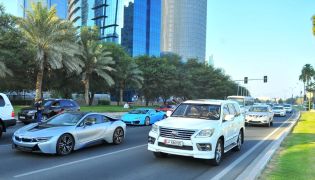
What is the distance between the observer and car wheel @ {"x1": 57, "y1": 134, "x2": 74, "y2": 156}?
1112 cm

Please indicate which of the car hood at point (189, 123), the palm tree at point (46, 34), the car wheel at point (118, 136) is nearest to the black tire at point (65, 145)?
the car wheel at point (118, 136)

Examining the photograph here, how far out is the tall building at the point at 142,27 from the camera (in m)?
123

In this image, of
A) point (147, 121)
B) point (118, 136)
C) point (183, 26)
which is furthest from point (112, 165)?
point (183, 26)

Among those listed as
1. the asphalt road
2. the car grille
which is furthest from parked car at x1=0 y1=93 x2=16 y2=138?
the car grille

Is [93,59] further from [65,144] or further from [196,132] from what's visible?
[196,132]

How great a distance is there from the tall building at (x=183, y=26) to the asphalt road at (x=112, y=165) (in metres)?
177

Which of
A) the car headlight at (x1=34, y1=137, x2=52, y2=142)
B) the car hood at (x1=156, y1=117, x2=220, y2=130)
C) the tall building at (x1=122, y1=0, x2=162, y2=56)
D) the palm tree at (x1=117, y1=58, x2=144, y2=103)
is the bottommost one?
the car headlight at (x1=34, y1=137, x2=52, y2=142)

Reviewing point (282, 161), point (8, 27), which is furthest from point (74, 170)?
point (8, 27)

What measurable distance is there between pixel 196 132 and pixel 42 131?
452 centimetres

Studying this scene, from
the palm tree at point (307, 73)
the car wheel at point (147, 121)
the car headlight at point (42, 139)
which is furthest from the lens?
the palm tree at point (307, 73)

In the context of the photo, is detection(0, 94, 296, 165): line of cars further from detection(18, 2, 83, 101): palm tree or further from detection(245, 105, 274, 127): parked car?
detection(18, 2, 83, 101): palm tree

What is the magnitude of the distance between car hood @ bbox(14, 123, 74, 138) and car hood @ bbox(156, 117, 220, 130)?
3.04 m

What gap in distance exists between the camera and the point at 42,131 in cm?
1107

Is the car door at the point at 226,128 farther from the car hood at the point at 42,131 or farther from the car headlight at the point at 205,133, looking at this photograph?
the car hood at the point at 42,131
